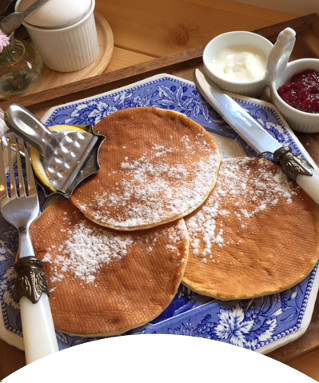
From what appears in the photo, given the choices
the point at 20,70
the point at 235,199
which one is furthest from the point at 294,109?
the point at 20,70

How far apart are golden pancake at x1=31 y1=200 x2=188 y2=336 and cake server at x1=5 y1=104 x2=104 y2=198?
11 cm

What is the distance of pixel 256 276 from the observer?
938 millimetres

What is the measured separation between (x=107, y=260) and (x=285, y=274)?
38 cm

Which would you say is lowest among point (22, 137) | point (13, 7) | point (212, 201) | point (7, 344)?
point (7, 344)

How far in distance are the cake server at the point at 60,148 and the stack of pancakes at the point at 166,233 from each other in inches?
1.2

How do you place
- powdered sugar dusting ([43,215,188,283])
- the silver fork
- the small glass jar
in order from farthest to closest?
the small glass jar < powdered sugar dusting ([43,215,188,283]) < the silver fork

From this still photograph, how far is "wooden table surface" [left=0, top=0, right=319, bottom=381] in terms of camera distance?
4.63 ft

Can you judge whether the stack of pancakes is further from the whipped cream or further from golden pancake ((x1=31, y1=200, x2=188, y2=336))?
the whipped cream

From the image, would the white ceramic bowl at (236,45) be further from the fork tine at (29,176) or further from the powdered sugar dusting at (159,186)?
the fork tine at (29,176)

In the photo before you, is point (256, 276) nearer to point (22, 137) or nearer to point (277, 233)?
point (277, 233)

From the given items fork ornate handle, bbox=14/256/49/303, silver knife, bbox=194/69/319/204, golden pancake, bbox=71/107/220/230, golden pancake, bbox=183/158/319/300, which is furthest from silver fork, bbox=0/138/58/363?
silver knife, bbox=194/69/319/204

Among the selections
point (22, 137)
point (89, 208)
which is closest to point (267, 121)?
point (89, 208)

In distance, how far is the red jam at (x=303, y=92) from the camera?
3.67ft

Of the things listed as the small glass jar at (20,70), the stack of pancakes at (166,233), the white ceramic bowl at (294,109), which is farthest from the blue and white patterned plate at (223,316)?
the small glass jar at (20,70)
